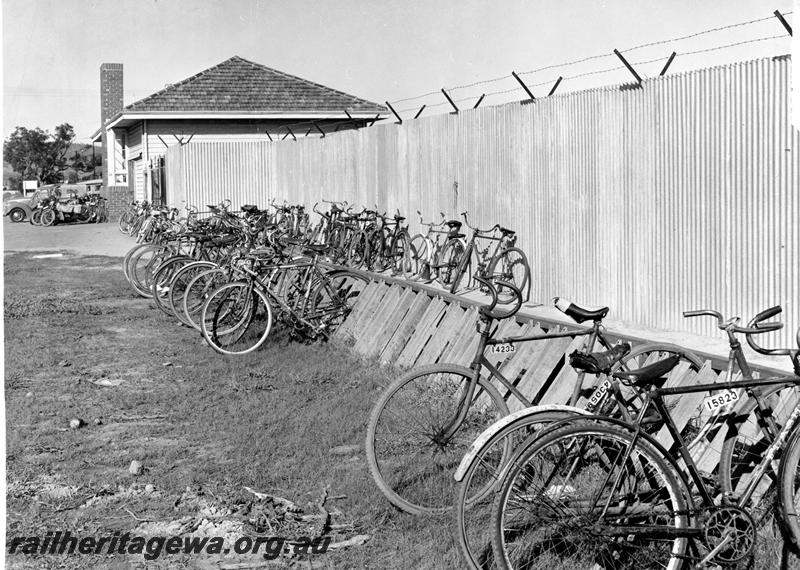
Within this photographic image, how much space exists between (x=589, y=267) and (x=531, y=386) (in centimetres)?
444

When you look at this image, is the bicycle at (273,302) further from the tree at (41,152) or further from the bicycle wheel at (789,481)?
the tree at (41,152)

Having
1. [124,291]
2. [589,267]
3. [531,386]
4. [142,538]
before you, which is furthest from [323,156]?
[142,538]

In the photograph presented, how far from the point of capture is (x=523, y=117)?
1178cm

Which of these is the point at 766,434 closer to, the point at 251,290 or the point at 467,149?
the point at 251,290

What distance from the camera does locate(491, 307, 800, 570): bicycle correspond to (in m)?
3.84

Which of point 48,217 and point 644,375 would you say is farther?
point 48,217

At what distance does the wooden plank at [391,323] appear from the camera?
9078 millimetres

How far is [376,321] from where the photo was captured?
30.9 ft

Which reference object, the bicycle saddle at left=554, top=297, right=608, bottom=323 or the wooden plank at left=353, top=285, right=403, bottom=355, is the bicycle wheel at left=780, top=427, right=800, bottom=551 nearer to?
the bicycle saddle at left=554, top=297, right=608, bottom=323

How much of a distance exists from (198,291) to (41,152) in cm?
6620

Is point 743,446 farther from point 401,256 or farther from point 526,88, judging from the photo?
point 401,256

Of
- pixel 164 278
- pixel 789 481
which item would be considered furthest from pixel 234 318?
pixel 789 481

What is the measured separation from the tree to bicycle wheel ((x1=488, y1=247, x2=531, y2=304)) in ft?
211

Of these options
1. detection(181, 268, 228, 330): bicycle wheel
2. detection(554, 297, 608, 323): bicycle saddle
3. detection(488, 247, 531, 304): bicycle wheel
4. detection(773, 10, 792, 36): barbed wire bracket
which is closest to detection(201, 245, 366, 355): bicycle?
detection(181, 268, 228, 330): bicycle wheel
